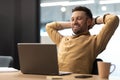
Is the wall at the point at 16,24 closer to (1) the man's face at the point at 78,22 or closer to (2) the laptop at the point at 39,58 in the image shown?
(1) the man's face at the point at 78,22

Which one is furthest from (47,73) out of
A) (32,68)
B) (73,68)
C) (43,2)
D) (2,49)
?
(43,2)

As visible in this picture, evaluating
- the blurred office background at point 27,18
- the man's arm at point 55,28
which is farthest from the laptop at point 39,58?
the blurred office background at point 27,18

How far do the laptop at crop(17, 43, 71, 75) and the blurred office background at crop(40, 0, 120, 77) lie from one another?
190cm

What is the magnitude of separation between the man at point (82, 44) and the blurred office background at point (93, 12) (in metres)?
1.08

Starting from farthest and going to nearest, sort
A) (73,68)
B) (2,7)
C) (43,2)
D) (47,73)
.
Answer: (43,2), (2,7), (73,68), (47,73)

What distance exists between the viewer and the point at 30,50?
205 centimetres

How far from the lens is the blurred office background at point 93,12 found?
12.3ft

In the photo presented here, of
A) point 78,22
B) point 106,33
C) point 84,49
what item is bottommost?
point 84,49

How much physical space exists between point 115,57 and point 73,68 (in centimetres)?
140

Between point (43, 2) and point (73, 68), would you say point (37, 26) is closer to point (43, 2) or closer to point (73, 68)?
point (43, 2)

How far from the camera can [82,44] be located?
2.59 m

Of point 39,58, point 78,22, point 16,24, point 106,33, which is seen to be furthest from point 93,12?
point 39,58

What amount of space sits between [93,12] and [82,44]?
4.90 feet

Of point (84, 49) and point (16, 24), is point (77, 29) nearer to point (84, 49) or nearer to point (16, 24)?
point (84, 49)
